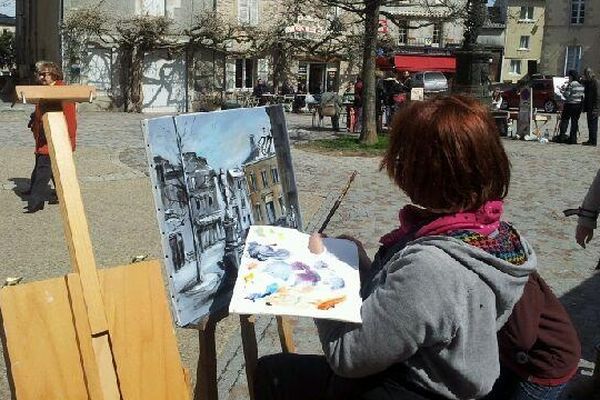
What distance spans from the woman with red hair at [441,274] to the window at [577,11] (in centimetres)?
5536

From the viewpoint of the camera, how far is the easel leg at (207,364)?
8.23 feet

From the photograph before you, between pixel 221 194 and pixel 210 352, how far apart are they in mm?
594

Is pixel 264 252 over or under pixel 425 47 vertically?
under

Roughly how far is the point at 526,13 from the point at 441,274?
59809 mm

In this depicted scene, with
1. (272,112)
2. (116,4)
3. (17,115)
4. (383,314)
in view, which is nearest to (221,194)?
(272,112)

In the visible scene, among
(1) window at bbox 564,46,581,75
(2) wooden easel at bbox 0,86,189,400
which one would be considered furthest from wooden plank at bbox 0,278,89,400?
(1) window at bbox 564,46,581,75

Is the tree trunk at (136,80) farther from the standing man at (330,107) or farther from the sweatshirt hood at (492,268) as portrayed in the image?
the sweatshirt hood at (492,268)

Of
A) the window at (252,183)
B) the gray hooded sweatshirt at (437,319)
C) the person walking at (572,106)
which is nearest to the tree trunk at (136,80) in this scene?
the person walking at (572,106)

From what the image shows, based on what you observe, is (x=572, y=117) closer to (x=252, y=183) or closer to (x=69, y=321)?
(x=252, y=183)

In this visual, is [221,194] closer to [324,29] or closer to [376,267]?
[376,267]

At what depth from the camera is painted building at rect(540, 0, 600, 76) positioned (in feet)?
167

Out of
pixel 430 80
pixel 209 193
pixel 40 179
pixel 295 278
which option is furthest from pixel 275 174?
pixel 430 80

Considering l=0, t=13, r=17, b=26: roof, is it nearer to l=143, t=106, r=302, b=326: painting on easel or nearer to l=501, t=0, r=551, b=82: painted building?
l=501, t=0, r=551, b=82: painted building

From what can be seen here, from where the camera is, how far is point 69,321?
2.05 metres
